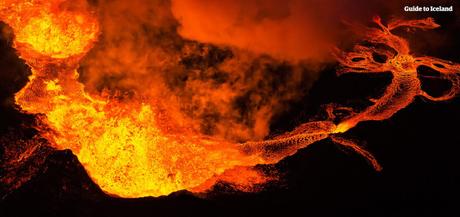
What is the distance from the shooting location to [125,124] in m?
6.42

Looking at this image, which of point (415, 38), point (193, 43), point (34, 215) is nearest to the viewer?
point (34, 215)

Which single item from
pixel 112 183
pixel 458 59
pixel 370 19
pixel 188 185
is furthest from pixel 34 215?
pixel 458 59

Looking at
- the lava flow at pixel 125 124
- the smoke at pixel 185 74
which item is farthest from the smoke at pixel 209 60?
the lava flow at pixel 125 124

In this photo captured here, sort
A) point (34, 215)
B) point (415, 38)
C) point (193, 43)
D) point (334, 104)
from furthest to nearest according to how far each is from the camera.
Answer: point (415, 38) → point (193, 43) → point (334, 104) → point (34, 215)

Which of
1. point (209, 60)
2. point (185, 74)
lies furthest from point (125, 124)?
point (209, 60)

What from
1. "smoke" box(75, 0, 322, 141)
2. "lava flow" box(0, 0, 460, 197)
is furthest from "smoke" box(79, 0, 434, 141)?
"lava flow" box(0, 0, 460, 197)

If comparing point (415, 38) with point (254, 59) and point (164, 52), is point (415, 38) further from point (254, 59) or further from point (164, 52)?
point (164, 52)

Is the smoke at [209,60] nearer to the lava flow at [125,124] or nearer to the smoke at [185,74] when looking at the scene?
the smoke at [185,74]

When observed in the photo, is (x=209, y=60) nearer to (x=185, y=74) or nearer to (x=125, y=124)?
(x=185, y=74)

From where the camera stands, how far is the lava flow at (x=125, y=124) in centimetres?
612

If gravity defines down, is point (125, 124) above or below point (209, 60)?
below

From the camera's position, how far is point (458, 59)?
24.7ft

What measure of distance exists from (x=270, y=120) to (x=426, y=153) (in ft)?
7.56

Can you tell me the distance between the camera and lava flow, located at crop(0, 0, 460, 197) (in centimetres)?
612
